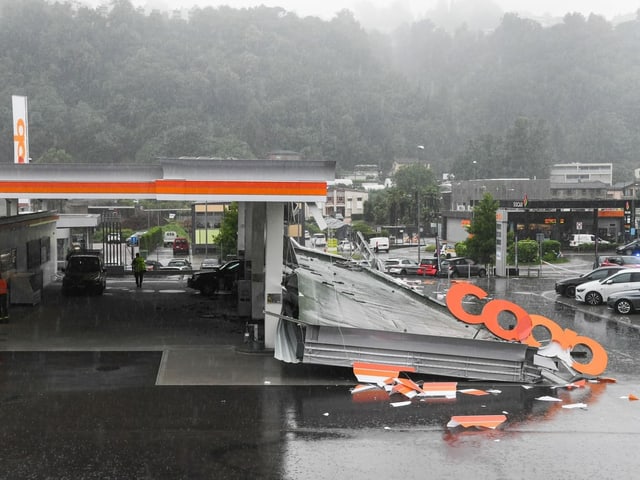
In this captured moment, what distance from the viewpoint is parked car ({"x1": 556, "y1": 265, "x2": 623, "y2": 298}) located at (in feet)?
91.6

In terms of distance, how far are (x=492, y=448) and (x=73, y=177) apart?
30.5ft

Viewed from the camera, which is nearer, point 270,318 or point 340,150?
point 270,318

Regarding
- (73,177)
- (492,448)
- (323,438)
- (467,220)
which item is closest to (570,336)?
(492,448)

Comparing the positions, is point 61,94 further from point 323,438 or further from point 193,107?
point 323,438

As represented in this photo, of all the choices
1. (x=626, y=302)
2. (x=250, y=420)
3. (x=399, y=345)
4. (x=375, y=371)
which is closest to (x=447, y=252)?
(x=626, y=302)

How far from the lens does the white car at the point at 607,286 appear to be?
25.8 m

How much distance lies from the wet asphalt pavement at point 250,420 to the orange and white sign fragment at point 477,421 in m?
0.16

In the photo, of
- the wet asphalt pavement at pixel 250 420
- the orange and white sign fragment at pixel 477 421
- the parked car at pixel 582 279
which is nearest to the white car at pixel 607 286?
the parked car at pixel 582 279

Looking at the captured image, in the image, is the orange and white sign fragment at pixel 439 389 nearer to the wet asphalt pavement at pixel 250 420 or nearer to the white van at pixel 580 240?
the wet asphalt pavement at pixel 250 420

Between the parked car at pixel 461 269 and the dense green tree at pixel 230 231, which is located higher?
the dense green tree at pixel 230 231

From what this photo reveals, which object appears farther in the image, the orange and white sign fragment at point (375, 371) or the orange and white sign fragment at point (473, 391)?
the orange and white sign fragment at point (375, 371)

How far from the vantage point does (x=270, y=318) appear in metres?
16.1

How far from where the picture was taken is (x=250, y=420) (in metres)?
11.3

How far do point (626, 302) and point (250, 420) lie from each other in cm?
1582
